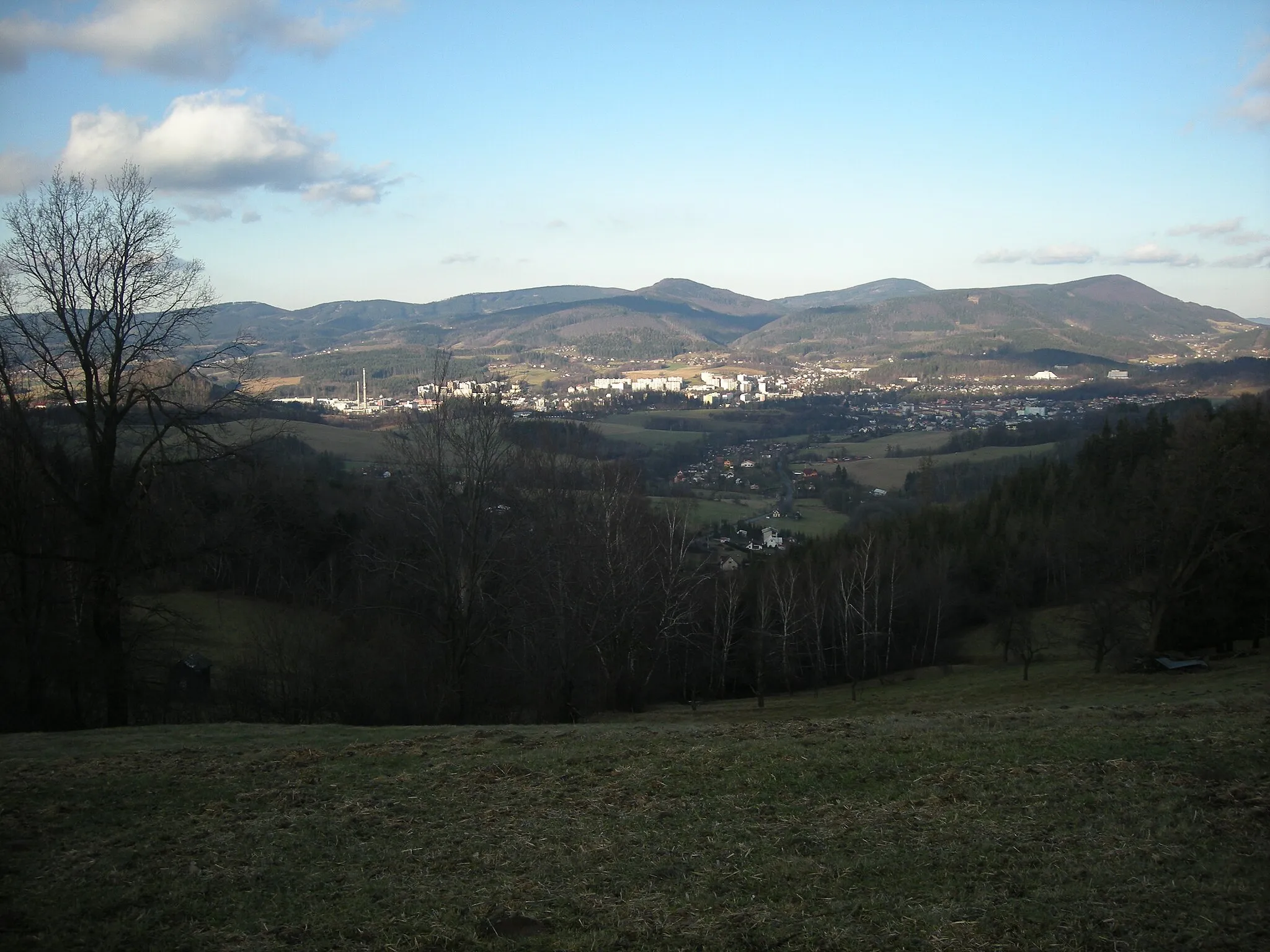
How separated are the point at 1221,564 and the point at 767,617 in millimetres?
17358

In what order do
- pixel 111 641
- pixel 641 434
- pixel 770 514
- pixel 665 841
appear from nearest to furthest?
pixel 665 841 → pixel 111 641 → pixel 770 514 → pixel 641 434

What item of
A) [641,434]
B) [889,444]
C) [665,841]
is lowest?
[665,841]

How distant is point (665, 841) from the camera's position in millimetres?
7531

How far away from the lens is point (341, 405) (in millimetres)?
95875

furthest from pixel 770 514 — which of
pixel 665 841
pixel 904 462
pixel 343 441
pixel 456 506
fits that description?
pixel 665 841

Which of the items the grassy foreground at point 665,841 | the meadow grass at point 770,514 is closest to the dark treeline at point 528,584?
the grassy foreground at point 665,841

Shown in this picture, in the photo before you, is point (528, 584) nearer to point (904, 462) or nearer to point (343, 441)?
point (343, 441)

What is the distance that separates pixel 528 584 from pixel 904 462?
73449 mm

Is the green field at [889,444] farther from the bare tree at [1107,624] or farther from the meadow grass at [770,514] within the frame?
the bare tree at [1107,624]

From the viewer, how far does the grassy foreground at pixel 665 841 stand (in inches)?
228

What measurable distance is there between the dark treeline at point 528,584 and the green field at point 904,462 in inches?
1258

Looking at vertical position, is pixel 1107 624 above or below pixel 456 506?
below

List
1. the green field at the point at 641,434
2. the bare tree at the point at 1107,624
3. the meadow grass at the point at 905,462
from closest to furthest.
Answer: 1. the bare tree at the point at 1107,624
2. the meadow grass at the point at 905,462
3. the green field at the point at 641,434

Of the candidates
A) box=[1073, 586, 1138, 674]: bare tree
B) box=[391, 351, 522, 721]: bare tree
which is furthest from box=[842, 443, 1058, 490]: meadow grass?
box=[391, 351, 522, 721]: bare tree
